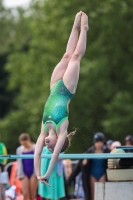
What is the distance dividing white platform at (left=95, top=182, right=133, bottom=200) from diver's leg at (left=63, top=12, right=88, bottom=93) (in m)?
1.92

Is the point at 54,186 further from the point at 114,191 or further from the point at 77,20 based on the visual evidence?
the point at 77,20

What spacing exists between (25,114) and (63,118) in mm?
31119

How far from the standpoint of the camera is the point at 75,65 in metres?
12.2

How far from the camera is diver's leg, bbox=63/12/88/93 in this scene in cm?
1212

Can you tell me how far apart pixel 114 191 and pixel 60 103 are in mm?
1985

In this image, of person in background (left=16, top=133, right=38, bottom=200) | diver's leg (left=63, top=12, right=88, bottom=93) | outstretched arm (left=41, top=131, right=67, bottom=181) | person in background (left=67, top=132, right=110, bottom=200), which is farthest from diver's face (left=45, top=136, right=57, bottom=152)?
person in background (left=16, top=133, right=38, bottom=200)

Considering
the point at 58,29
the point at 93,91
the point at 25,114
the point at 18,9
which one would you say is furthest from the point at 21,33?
the point at 93,91

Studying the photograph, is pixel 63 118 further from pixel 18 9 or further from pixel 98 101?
pixel 18 9

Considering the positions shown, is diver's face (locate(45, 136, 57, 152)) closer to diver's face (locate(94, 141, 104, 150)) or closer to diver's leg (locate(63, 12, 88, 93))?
diver's leg (locate(63, 12, 88, 93))

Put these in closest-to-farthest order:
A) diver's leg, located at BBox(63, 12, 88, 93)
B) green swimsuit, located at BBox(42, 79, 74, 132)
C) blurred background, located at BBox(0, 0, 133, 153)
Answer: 1. green swimsuit, located at BBox(42, 79, 74, 132)
2. diver's leg, located at BBox(63, 12, 88, 93)
3. blurred background, located at BBox(0, 0, 133, 153)

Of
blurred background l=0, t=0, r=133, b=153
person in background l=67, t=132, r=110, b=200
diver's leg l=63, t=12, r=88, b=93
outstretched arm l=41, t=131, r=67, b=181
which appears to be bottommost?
outstretched arm l=41, t=131, r=67, b=181

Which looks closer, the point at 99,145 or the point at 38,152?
the point at 38,152

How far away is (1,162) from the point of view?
16.0 meters

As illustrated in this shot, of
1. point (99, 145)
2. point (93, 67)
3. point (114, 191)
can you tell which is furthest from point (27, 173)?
point (93, 67)
